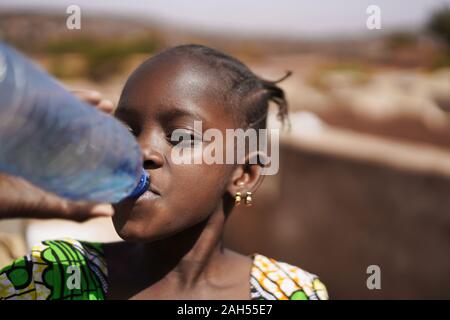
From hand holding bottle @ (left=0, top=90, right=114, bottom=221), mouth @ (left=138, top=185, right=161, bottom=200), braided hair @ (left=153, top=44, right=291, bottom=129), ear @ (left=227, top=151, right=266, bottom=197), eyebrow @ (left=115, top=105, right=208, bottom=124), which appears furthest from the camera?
ear @ (left=227, top=151, right=266, bottom=197)

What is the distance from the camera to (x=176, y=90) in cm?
206

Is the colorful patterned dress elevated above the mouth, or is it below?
below

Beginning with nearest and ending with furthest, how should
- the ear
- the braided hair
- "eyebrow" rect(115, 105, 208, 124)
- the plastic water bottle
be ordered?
the plastic water bottle < "eyebrow" rect(115, 105, 208, 124) < the braided hair < the ear

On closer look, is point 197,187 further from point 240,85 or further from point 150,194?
point 240,85

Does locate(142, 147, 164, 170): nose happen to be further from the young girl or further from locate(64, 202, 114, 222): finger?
locate(64, 202, 114, 222): finger

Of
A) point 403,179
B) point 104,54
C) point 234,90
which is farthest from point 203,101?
point 104,54

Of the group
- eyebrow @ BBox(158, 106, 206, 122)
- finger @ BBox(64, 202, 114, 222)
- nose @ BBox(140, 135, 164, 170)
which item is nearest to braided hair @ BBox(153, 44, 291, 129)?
eyebrow @ BBox(158, 106, 206, 122)

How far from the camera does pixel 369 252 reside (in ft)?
16.2

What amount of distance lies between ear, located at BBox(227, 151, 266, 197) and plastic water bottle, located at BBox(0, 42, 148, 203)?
61 cm

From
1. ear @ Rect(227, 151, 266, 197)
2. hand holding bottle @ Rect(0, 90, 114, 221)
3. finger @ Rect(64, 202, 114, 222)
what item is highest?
hand holding bottle @ Rect(0, 90, 114, 221)

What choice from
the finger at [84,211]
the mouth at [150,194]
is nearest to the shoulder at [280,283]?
the mouth at [150,194]

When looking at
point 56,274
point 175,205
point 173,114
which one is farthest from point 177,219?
point 56,274

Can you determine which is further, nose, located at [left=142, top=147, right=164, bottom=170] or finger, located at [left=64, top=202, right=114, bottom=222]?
nose, located at [left=142, top=147, right=164, bottom=170]

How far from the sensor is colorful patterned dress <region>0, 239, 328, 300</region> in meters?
2.05
